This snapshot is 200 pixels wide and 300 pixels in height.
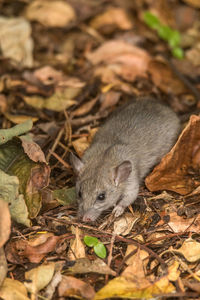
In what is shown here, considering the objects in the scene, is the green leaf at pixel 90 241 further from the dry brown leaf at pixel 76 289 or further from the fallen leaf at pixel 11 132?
the fallen leaf at pixel 11 132

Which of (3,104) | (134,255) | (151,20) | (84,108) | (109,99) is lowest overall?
(3,104)

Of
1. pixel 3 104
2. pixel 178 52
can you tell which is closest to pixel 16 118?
pixel 3 104

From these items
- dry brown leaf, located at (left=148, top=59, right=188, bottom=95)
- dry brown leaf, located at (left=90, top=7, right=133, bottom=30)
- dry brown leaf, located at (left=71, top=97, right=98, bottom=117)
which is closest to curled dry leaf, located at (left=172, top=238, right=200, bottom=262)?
dry brown leaf, located at (left=71, top=97, right=98, bottom=117)

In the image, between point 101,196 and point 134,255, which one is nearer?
point 134,255

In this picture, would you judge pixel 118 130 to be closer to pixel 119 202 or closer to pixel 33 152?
pixel 119 202

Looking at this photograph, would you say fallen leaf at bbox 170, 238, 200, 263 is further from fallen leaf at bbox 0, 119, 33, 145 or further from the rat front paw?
fallen leaf at bbox 0, 119, 33, 145

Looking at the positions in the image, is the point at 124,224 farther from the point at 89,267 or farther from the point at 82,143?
the point at 82,143

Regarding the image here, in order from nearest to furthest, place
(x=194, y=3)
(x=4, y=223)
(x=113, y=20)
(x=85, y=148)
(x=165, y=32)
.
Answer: (x=4, y=223) → (x=85, y=148) → (x=165, y=32) → (x=113, y=20) → (x=194, y=3)

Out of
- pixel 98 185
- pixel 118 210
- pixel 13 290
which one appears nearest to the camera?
pixel 13 290
